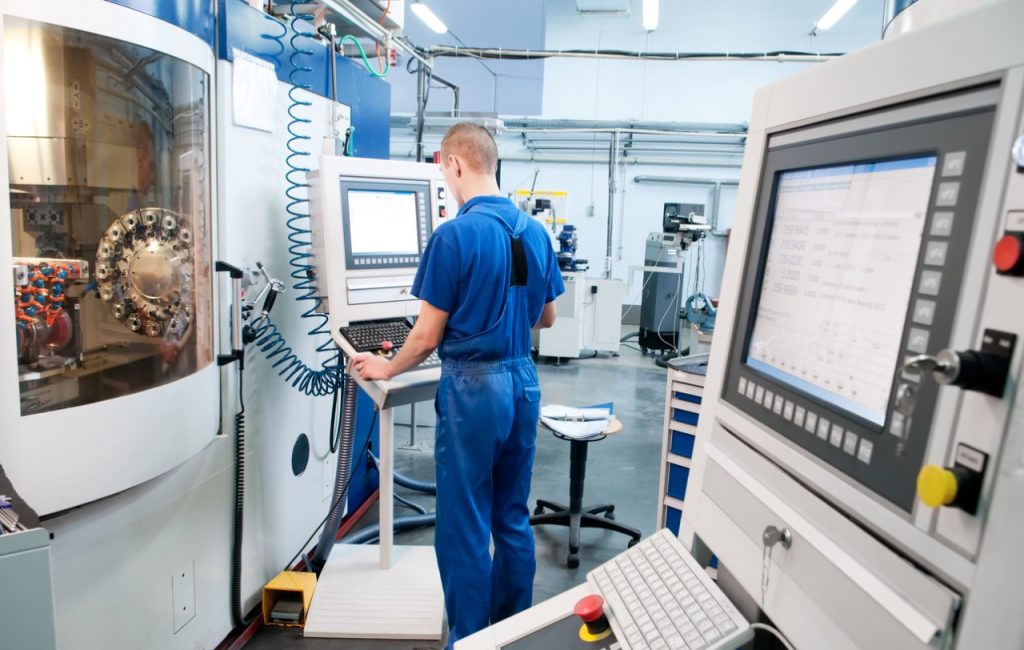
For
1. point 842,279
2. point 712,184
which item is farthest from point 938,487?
point 712,184

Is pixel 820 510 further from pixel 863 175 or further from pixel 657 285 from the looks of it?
pixel 657 285

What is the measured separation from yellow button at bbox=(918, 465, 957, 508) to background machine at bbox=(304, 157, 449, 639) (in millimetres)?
1623

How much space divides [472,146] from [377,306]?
2.07 ft

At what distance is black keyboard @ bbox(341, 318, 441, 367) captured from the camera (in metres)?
2.01

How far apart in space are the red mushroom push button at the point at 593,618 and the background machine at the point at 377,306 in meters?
1.28

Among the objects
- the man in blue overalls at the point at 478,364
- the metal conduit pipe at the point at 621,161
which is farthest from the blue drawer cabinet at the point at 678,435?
the metal conduit pipe at the point at 621,161

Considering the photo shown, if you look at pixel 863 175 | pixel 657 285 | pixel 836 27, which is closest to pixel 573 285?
pixel 657 285

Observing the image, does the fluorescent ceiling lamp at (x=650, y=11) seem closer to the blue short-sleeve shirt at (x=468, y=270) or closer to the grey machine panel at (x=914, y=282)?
the blue short-sleeve shirt at (x=468, y=270)

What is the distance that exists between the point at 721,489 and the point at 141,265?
130cm

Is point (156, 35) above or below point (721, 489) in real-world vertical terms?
above

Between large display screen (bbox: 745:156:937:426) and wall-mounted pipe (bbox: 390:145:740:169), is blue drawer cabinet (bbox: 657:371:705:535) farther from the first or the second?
wall-mounted pipe (bbox: 390:145:740:169)

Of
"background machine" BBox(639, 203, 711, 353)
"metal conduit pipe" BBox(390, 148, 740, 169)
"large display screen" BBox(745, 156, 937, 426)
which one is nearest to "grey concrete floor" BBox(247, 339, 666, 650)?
"background machine" BBox(639, 203, 711, 353)

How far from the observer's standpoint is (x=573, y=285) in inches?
229

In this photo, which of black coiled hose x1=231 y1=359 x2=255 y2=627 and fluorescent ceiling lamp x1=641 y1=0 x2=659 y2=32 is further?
fluorescent ceiling lamp x1=641 y1=0 x2=659 y2=32
